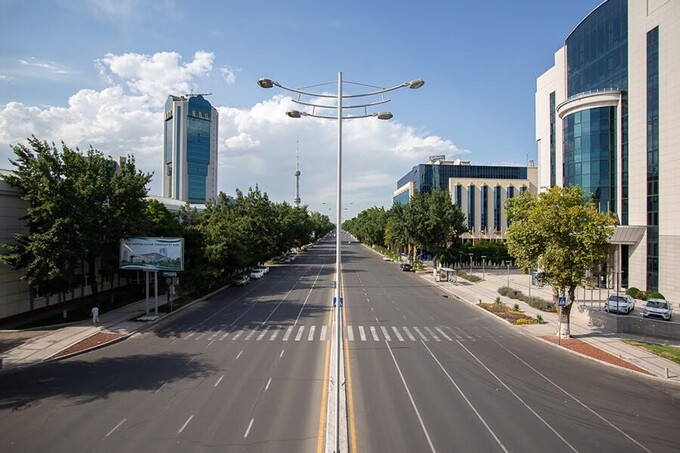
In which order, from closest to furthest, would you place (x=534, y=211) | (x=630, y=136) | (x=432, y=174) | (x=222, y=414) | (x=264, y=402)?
(x=222, y=414) → (x=264, y=402) → (x=534, y=211) → (x=630, y=136) → (x=432, y=174)

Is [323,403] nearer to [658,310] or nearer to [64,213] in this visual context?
[64,213]

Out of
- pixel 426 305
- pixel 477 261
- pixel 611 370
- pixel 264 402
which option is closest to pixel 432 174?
pixel 477 261

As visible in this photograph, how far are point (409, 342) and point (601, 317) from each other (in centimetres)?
1540

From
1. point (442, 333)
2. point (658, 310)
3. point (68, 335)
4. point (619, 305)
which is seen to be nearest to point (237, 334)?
point (68, 335)

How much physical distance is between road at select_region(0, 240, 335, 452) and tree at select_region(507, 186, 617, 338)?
47.1 feet

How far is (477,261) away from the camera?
7544 cm

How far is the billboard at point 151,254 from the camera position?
31.7 meters

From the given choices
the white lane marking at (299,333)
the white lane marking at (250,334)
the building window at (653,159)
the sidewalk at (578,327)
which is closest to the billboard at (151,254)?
the white lane marking at (250,334)

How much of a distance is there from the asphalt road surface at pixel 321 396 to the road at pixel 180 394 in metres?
0.07

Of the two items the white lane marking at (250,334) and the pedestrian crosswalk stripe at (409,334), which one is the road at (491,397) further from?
the white lane marking at (250,334)

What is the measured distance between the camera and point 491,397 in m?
15.9

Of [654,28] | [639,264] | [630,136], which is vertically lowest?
[639,264]

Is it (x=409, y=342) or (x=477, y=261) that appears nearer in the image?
(x=409, y=342)

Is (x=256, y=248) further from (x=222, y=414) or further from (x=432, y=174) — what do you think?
(x=432, y=174)
